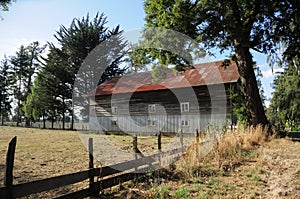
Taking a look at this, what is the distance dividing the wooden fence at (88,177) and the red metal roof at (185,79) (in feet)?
42.6

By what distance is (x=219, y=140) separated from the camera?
934 centimetres

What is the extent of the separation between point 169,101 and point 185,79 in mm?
2726

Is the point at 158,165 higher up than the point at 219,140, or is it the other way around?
the point at 219,140

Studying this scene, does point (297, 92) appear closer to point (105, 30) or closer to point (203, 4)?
point (203, 4)

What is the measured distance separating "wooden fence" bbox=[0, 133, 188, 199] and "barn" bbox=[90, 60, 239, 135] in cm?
1254

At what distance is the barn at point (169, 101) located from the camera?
74.1 feet

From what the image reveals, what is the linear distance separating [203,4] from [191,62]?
3.65m

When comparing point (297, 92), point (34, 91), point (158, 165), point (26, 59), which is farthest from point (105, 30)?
point (158, 165)

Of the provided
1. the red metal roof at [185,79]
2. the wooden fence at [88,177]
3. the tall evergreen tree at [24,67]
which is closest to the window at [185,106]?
Result: the red metal roof at [185,79]

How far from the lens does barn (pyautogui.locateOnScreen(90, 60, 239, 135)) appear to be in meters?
22.6

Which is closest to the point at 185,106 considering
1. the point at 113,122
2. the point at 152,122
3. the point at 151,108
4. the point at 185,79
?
the point at 185,79

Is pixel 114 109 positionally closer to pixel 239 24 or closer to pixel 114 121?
pixel 114 121

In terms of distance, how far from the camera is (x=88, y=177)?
18.7ft

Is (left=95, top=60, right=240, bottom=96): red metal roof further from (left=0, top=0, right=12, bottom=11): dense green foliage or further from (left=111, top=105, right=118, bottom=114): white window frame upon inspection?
(left=0, top=0, right=12, bottom=11): dense green foliage
